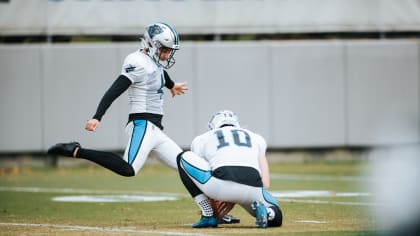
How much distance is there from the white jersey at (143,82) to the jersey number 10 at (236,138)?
120cm

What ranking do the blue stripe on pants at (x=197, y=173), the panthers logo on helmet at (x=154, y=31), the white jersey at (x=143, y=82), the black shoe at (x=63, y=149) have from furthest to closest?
the panthers logo on helmet at (x=154, y=31) → the white jersey at (x=143, y=82) → the black shoe at (x=63, y=149) → the blue stripe on pants at (x=197, y=173)

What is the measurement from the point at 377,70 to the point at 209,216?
38.6ft

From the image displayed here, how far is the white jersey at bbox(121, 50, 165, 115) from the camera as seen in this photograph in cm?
1054

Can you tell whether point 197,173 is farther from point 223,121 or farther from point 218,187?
point 223,121

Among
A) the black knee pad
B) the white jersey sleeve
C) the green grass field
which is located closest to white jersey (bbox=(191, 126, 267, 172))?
the black knee pad

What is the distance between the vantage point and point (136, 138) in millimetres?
10523

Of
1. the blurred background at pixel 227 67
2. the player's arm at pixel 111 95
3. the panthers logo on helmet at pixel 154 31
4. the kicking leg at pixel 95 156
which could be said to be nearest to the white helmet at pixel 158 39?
the panthers logo on helmet at pixel 154 31

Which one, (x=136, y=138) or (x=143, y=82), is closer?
(x=136, y=138)

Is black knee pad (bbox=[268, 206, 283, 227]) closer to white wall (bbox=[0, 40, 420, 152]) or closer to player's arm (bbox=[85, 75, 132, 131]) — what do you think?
player's arm (bbox=[85, 75, 132, 131])

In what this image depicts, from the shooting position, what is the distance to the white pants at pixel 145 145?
10.4m

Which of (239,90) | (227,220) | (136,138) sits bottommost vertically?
(239,90)

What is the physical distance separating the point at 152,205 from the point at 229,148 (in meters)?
3.55

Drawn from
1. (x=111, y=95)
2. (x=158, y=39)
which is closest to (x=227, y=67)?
(x=158, y=39)

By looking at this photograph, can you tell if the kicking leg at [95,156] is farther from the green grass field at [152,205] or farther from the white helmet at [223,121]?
the white helmet at [223,121]
